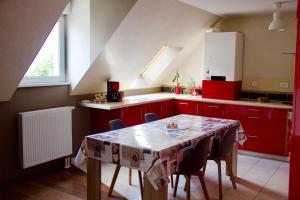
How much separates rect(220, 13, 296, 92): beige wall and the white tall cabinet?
0.16 meters

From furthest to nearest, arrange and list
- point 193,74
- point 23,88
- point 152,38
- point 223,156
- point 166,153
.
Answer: point 193,74 → point 152,38 → point 23,88 → point 223,156 → point 166,153

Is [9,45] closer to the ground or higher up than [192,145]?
higher up

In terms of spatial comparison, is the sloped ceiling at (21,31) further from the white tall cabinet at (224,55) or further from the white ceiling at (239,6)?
the white tall cabinet at (224,55)

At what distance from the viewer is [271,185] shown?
4016mm

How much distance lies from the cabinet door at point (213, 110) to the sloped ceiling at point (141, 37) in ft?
3.95

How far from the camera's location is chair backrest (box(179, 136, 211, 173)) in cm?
304

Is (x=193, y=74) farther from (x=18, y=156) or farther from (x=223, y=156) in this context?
(x=18, y=156)

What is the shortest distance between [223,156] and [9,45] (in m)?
2.49

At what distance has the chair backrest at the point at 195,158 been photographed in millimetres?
3041

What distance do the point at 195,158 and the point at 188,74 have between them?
3560mm

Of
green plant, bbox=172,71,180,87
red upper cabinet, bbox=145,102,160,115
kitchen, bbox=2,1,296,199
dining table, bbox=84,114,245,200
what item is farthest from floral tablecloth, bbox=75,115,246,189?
green plant, bbox=172,71,180,87

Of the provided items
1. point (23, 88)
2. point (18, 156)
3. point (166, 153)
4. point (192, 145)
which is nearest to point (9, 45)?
point (23, 88)

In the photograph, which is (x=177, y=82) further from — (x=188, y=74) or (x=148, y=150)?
(x=148, y=150)

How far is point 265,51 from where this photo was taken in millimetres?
5562
